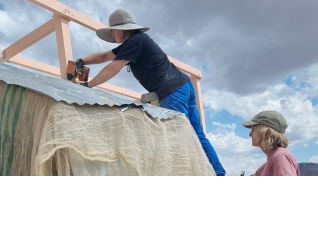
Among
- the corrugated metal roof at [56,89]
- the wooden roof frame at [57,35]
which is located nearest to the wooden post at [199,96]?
the wooden roof frame at [57,35]

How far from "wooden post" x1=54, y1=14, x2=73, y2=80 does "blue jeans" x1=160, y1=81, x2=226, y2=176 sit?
1172 millimetres

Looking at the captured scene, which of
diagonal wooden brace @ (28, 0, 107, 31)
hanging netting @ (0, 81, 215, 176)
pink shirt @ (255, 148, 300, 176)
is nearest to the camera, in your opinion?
hanging netting @ (0, 81, 215, 176)

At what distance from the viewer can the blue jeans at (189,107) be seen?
2.24 metres

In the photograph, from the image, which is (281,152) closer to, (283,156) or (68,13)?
(283,156)

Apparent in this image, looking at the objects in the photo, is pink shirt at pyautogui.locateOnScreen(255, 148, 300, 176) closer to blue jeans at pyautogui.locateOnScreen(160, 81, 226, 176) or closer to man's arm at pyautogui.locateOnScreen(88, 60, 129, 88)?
blue jeans at pyautogui.locateOnScreen(160, 81, 226, 176)

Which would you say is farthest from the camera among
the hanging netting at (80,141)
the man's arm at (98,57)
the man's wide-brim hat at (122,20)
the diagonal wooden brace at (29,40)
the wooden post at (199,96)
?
the wooden post at (199,96)

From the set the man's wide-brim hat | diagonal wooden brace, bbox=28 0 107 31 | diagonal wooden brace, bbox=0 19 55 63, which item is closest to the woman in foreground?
the man's wide-brim hat

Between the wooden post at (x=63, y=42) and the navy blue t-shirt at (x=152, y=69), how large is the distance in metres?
0.83

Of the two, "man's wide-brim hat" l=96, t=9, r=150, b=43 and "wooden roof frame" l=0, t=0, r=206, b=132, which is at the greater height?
"wooden roof frame" l=0, t=0, r=206, b=132

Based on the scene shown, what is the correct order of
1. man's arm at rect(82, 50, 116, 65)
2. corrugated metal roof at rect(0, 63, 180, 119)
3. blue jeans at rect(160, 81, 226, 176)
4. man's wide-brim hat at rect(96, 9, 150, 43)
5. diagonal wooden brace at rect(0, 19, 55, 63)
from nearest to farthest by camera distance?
corrugated metal roof at rect(0, 63, 180, 119) < blue jeans at rect(160, 81, 226, 176) < man's wide-brim hat at rect(96, 9, 150, 43) < man's arm at rect(82, 50, 116, 65) < diagonal wooden brace at rect(0, 19, 55, 63)

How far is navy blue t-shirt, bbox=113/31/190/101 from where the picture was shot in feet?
7.40

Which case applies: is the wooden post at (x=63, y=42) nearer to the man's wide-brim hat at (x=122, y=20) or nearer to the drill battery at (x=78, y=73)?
the drill battery at (x=78, y=73)

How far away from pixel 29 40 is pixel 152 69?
202 centimetres
